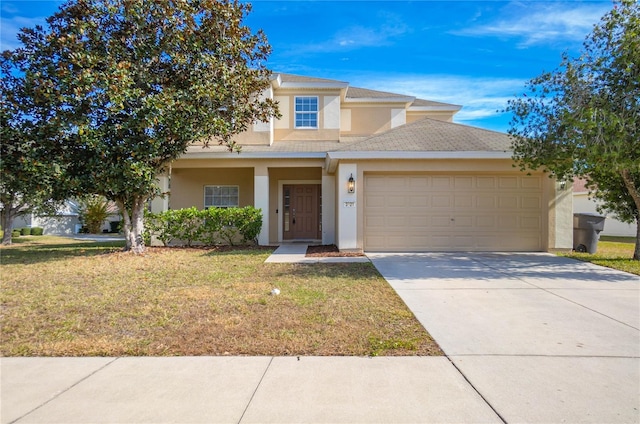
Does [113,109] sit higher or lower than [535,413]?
higher

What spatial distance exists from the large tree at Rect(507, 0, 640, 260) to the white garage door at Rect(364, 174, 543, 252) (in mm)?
1344

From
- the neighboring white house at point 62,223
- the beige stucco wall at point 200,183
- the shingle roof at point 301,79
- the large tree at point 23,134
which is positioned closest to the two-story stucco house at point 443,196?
the beige stucco wall at point 200,183

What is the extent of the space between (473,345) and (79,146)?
1053 cm

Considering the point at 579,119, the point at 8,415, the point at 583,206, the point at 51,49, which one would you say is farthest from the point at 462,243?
the point at 583,206

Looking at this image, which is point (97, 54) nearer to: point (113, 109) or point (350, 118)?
point (113, 109)

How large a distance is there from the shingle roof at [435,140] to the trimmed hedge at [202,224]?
4.11m

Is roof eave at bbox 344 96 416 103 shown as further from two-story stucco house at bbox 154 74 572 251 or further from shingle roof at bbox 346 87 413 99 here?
two-story stucco house at bbox 154 74 572 251

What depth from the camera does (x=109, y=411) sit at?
282 centimetres

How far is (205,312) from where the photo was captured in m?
5.18

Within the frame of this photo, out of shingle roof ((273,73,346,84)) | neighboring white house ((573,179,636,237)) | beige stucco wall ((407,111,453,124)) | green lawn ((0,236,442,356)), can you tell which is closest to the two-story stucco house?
green lawn ((0,236,442,356))

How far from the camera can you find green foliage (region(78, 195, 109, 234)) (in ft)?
88.0

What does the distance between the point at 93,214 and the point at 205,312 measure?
86.0ft

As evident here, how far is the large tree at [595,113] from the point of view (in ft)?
24.2

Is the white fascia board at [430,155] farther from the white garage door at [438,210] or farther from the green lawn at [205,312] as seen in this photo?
the green lawn at [205,312]
